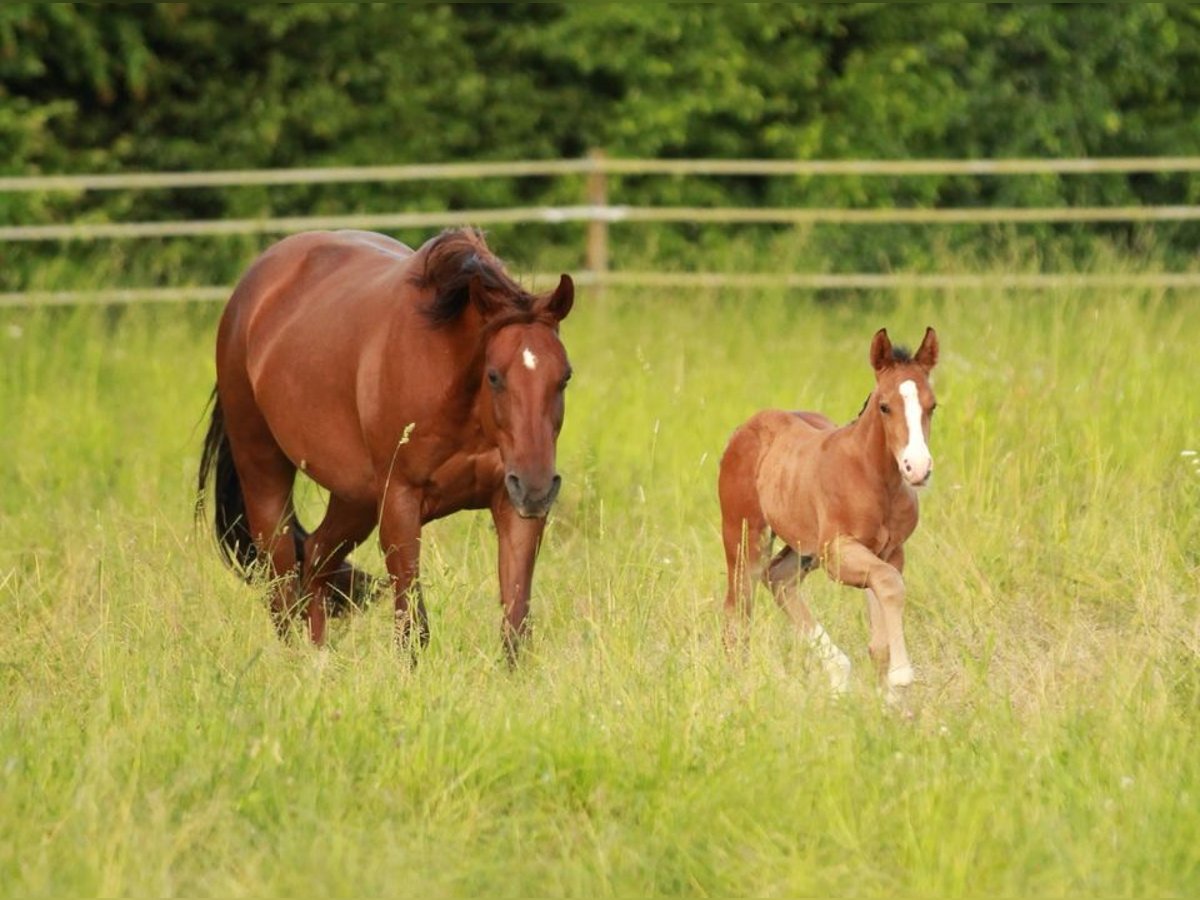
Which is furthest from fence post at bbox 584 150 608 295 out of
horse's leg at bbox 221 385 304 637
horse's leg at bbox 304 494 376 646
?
horse's leg at bbox 304 494 376 646

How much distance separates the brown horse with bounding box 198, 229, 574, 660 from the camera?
6.18m

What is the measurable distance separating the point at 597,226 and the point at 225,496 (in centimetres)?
721

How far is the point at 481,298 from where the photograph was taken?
20.6 feet

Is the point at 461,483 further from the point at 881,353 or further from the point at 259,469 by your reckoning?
the point at 259,469

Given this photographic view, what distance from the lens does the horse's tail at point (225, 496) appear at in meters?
7.96

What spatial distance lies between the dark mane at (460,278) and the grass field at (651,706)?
0.79 metres

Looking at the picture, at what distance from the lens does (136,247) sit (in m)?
16.7

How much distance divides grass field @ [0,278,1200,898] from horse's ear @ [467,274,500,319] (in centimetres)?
78

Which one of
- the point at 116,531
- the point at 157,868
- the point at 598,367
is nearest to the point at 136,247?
the point at 598,367

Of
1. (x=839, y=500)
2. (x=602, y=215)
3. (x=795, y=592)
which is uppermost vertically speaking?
(x=839, y=500)

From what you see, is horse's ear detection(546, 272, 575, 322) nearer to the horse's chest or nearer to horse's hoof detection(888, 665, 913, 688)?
the horse's chest

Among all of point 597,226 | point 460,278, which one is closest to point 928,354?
point 460,278

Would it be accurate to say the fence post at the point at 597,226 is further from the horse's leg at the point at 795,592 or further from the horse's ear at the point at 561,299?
the horse's ear at the point at 561,299

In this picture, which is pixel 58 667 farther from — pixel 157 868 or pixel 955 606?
pixel 955 606
